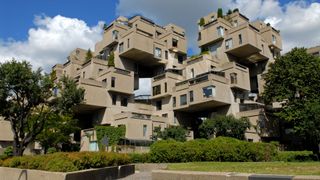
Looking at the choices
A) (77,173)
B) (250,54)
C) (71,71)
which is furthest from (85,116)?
(77,173)

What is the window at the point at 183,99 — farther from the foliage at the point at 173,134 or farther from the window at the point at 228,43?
the window at the point at 228,43

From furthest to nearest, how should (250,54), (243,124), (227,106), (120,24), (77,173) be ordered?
(120,24) < (250,54) < (227,106) < (243,124) < (77,173)

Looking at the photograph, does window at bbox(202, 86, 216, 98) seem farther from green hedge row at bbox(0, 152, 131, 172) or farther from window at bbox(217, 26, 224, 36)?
green hedge row at bbox(0, 152, 131, 172)

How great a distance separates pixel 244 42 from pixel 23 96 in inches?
1394

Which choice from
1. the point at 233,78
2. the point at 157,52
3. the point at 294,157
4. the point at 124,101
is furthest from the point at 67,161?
the point at 157,52

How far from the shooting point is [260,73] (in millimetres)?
60031

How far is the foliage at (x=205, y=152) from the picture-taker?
89.8 feet

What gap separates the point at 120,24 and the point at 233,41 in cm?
2045

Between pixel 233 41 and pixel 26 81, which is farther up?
pixel 233 41

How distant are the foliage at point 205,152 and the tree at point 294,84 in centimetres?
1375

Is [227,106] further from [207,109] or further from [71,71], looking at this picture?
[71,71]

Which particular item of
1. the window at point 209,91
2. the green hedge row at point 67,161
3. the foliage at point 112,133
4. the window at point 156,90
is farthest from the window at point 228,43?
the green hedge row at point 67,161

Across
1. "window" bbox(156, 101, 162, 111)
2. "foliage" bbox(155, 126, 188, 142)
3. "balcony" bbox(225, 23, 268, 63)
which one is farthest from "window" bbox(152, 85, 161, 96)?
"balcony" bbox(225, 23, 268, 63)

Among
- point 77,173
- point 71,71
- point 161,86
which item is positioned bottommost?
point 77,173
